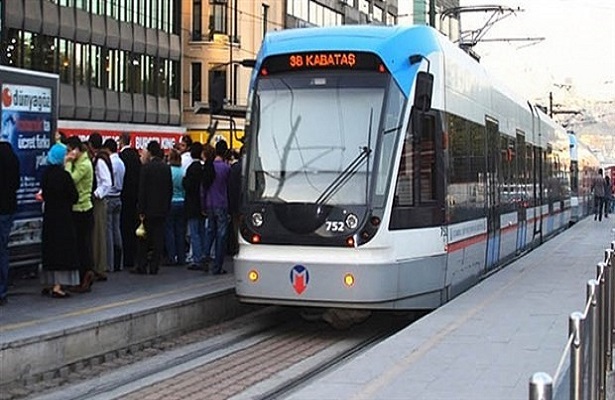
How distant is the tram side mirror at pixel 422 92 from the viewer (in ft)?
38.3

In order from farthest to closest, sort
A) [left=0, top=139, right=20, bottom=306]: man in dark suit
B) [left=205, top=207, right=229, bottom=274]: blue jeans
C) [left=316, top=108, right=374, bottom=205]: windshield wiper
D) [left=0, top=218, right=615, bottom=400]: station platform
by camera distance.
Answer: [left=205, top=207, right=229, bottom=274]: blue jeans → [left=316, top=108, right=374, bottom=205]: windshield wiper → [left=0, top=139, right=20, bottom=306]: man in dark suit → [left=0, top=218, right=615, bottom=400]: station platform

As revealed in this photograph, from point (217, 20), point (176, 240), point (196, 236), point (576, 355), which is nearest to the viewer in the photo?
point (576, 355)

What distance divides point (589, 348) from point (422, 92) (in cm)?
632

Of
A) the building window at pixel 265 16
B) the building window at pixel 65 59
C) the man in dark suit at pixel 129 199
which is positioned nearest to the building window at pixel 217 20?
the building window at pixel 265 16

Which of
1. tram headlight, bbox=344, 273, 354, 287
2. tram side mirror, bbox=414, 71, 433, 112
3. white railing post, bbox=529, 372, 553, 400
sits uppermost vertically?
tram side mirror, bbox=414, 71, 433, 112

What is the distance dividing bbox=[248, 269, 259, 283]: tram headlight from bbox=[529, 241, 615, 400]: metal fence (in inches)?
171

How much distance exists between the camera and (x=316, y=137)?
11.5 metres

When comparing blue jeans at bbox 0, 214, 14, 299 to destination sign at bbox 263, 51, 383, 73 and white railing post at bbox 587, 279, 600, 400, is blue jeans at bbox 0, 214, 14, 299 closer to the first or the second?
destination sign at bbox 263, 51, 383, 73

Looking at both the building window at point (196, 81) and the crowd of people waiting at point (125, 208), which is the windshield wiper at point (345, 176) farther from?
the building window at point (196, 81)

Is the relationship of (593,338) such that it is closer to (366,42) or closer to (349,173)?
(349,173)

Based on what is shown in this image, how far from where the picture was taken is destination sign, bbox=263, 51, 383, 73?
11547 mm

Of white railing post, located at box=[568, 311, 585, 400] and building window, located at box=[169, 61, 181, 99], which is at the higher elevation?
building window, located at box=[169, 61, 181, 99]

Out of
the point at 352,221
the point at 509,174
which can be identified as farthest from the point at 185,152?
the point at 509,174

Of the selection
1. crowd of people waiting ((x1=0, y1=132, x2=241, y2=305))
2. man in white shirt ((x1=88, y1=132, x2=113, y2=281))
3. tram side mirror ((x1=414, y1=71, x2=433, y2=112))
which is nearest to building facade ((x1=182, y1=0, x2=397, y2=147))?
crowd of people waiting ((x1=0, y1=132, x2=241, y2=305))
